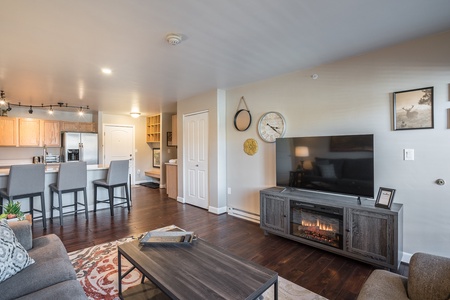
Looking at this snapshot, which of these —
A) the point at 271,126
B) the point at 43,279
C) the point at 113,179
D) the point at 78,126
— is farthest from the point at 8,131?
the point at 271,126

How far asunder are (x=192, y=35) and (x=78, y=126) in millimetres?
5887

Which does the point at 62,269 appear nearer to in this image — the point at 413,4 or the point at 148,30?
the point at 148,30

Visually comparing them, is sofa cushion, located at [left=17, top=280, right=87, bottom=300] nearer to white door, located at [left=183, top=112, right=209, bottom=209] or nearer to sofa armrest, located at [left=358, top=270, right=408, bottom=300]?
sofa armrest, located at [left=358, top=270, right=408, bottom=300]

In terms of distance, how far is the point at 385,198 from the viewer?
237 centimetres

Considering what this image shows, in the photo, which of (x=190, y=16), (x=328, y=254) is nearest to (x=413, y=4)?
(x=190, y=16)

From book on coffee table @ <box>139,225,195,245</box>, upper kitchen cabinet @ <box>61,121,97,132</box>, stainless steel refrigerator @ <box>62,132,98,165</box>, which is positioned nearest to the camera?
book on coffee table @ <box>139,225,195,245</box>

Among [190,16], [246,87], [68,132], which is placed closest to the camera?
[190,16]

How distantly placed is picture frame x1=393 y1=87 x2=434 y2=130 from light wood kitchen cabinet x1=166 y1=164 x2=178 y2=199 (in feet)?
14.7

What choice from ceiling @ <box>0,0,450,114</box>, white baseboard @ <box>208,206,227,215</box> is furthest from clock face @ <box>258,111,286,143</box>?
white baseboard @ <box>208,206,227,215</box>

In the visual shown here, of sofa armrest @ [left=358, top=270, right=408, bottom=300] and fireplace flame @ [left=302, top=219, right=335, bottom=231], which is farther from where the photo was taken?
fireplace flame @ [left=302, top=219, right=335, bottom=231]

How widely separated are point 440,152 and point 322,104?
4.41 ft

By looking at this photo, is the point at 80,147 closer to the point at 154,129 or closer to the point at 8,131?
the point at 8,131

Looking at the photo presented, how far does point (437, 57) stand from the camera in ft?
7.48

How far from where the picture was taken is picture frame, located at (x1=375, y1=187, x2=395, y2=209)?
2320 millimetres
